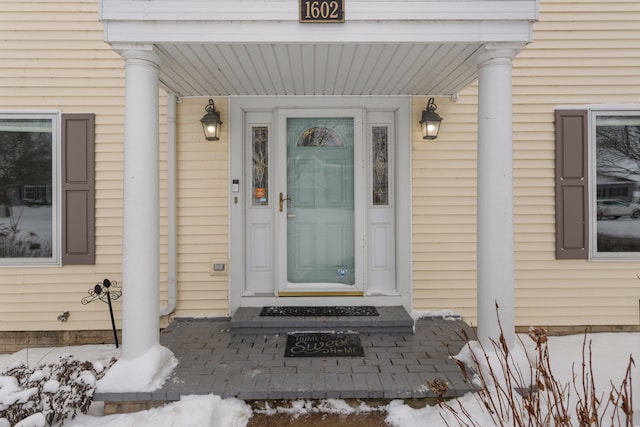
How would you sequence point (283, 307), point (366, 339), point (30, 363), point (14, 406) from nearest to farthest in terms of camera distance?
point (14, 406)
point (366, 339)
point (30, 363)
point (283, 307)

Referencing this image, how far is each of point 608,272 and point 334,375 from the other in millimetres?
3429

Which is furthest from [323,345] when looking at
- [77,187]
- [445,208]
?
[77,187]

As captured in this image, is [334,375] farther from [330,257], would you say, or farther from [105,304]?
[105,304]

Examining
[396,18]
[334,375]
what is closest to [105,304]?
[334,375]

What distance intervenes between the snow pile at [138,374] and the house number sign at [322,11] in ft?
8.90

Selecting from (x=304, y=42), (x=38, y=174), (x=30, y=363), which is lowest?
(x=30, y=363)

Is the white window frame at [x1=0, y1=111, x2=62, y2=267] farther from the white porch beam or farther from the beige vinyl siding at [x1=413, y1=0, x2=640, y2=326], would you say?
the white porch beam

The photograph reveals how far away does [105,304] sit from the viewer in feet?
14.5

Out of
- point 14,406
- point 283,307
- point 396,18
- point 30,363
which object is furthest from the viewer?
point 283,307

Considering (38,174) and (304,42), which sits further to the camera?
(38,174)

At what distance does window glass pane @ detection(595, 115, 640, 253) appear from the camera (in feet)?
14.5

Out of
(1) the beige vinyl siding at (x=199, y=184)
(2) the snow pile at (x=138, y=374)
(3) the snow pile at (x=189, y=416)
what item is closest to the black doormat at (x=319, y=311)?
(1) the beige vinyl siding at (x=199, y=184)

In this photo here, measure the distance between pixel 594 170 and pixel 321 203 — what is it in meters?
2.99

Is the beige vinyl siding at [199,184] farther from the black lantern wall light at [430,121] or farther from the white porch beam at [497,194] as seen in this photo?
the white porch beam at [497,194]
